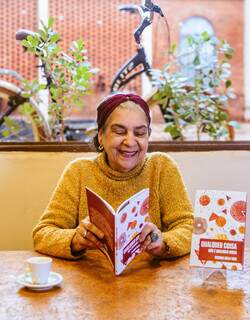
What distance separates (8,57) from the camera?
1048cm

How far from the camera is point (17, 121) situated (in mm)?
3180

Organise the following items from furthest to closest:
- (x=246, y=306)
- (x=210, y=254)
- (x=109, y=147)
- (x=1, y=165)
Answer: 1. (x=1, y=165)
2. (x=109, y=147)
3. (x=210, y=254)
4. (x=246, y=306)

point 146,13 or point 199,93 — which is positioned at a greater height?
point 146,13

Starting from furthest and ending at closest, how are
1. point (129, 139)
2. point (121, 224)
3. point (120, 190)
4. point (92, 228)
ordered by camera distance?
point (120, 190), point (129, 139), point (92, 228), point (121, 224)

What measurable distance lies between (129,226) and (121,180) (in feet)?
1.63

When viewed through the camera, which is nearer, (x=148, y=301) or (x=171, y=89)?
(x=148, y=301)

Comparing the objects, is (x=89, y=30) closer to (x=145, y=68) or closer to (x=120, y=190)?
(x=145, y=68)

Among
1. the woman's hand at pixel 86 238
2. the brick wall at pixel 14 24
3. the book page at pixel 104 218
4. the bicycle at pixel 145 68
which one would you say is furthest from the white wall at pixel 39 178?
the brick wall at pixel 14 24

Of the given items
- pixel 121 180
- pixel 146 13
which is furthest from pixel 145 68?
pixel 121 180

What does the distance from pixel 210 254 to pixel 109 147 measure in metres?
0.59

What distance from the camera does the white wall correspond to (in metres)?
2.49

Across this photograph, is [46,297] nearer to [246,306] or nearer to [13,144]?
[246,306]

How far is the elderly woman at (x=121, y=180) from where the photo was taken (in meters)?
1.82

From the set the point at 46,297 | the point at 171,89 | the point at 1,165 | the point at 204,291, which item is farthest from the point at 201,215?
the point at 171,89
